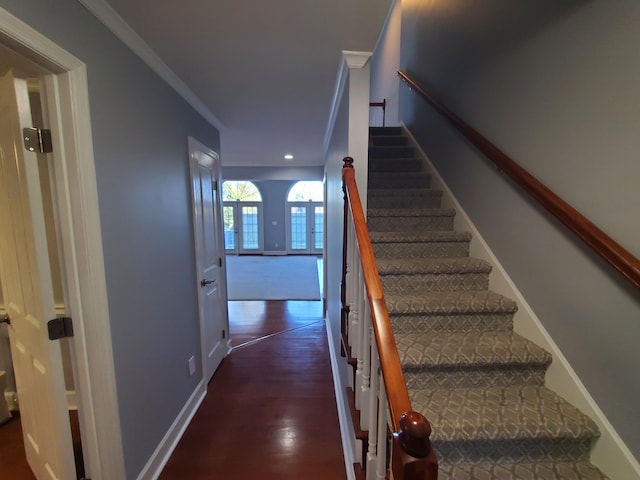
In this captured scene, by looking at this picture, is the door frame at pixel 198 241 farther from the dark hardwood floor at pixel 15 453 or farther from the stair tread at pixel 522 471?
the stair tread at pixel 522 471

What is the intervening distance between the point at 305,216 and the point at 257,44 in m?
8.07

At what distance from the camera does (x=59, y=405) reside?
1.16m

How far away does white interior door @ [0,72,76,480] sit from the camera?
105cm

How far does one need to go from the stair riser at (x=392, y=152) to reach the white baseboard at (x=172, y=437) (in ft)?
9.07

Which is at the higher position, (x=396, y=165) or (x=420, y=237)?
(x=396, y=165)

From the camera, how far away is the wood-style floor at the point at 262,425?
1.65 metres

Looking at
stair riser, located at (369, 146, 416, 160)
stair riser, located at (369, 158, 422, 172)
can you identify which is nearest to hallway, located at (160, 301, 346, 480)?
stair riser, located at (369, 158, 422, 172)

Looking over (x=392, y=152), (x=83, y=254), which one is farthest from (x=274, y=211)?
(x=83, y=254)

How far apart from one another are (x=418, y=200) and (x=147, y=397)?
2.39 meters

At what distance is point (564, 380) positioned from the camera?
130cm

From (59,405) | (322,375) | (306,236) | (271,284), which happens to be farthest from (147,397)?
(306,236)

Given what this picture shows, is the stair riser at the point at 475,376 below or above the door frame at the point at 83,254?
below

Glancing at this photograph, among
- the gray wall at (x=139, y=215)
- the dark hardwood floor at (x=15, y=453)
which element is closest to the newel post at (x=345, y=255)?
the gray wall at (x=139, y=215)

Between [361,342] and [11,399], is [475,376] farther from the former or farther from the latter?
[11,399]
